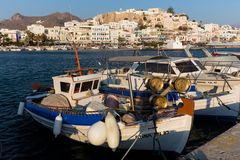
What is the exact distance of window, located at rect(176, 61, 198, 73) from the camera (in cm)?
2078

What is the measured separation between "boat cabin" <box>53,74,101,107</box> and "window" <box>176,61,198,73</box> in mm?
6998

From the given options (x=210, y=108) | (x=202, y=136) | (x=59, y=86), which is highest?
(x=59, y=86)

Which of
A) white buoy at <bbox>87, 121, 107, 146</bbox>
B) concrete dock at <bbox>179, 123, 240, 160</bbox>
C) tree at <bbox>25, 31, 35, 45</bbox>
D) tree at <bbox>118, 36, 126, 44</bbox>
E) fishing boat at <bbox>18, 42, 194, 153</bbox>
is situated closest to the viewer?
concrete dock at <bbox>179, 123, 240, 160</bbox>

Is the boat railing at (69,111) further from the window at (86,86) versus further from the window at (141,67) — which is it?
the window at (141,67)

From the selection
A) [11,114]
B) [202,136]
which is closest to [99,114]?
[202,136]

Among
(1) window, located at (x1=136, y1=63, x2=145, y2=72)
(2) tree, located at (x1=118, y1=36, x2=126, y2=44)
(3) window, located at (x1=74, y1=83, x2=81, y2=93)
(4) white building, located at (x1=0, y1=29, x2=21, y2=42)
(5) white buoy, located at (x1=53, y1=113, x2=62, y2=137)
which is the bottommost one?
(5) white buoy, located at (x1=53, y1=113, x2=62, y2=137)

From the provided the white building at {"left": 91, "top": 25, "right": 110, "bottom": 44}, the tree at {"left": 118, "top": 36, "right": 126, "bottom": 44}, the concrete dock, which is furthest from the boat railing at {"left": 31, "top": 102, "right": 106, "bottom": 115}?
the white building at {"left": 91, "top": 25, "right": 110, "bottom": 44}

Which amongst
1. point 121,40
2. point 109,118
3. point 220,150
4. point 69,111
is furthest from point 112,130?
point 121,40

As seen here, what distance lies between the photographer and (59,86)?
1597cm

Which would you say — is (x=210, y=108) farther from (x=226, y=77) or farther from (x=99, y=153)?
(x=99, y=153)

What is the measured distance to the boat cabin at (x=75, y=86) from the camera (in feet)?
51.1

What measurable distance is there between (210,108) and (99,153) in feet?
24.6

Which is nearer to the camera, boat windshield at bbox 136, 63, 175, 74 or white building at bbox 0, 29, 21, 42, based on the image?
boat windshield at bbox 136, 63, 175, 74

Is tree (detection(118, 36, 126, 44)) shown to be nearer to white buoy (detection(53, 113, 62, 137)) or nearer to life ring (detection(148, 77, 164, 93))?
life ring (detection(148, 77, 164, 93))
